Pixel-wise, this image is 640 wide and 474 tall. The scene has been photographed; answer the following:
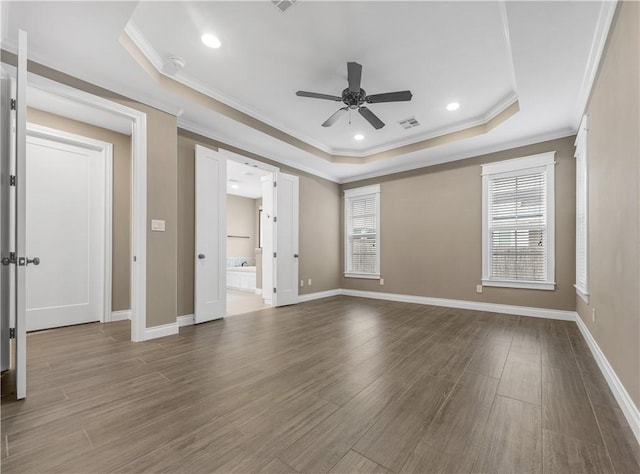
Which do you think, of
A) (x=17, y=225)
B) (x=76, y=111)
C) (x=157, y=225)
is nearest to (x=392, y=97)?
(x=157, y=225)

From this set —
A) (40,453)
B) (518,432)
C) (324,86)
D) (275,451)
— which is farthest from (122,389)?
(324,86)

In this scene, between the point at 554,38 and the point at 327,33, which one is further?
the point at 327,33

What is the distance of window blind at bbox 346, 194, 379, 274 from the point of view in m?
6.16

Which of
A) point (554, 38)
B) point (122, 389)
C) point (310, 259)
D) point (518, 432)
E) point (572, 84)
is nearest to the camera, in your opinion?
point (518, 432)

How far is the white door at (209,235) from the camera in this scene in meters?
3.91

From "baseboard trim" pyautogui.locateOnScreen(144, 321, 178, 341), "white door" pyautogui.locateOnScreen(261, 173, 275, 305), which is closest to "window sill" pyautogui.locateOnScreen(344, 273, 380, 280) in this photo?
"white door" pyautogui.locateOnScreen(261, 173, 275, 305)

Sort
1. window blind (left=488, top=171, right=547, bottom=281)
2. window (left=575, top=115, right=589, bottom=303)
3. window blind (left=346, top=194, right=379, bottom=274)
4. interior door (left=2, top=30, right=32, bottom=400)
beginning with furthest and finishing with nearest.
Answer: window blind (left=346, top=194, right=379, bottom=274), window blind (left=488, top=171, right=547, bottom=281), window (left=575, top=115, right=589, bottom=303), interior door (left=2, top=30, right=32, bottom=400)

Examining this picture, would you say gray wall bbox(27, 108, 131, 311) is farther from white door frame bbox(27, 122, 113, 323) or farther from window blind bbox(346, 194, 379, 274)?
window blind bbox(346, 194, 379, 274)

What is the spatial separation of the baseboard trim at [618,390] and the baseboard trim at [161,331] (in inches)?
155

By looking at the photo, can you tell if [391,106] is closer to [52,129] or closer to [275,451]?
[275,451]

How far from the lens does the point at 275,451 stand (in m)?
1.40

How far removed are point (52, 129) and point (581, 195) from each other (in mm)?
6636

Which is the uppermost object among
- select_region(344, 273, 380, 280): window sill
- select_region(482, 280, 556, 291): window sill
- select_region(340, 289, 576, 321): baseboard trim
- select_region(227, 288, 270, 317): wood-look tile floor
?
select_region(482, 280, 556, 291): window sill

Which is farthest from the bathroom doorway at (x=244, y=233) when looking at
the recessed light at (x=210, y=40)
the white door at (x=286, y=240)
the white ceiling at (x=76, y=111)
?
the recessed light at (x=210, y=40)
